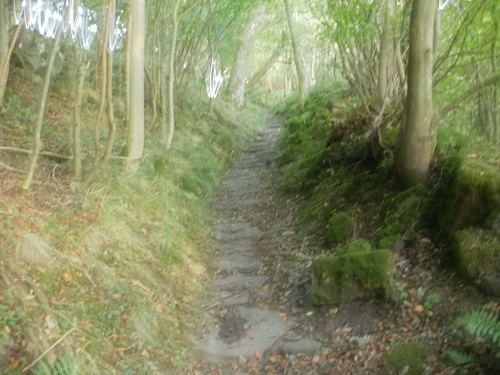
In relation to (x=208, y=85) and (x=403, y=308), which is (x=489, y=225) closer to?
(x=403, y=308)

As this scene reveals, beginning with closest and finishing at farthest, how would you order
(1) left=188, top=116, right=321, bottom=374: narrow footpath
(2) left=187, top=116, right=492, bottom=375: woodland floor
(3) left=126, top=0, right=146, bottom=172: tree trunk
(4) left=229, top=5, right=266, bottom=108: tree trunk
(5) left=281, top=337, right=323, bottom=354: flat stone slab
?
(2) left=187, top=116, right=492, bottom=375: woodland floor < (5) left=281, top=337, right=323, bottom=354: flat stone slab < (1) left=188, top=116, right=321, bottom=374: narrow footpath < (3) left=126, top=0, right=146, bottom=172: tree trunk < (4) left=229, top=5, right=266, bottom=108: tree trunk

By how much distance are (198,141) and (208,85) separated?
3.48 m

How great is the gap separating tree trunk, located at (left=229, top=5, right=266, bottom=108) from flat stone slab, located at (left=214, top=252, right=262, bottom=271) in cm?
1258

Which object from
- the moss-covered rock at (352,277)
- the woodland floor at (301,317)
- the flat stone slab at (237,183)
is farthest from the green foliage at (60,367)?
the flat stone slab at (237,183)

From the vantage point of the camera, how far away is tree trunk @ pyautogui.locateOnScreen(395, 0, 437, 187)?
622 cm

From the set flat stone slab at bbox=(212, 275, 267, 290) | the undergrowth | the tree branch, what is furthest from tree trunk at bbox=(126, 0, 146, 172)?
→ the tree branch

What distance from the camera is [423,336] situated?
15.9 feet

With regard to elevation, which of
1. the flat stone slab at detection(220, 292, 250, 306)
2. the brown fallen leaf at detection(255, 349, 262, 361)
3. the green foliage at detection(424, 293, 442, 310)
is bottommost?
the brown fallen leaf at detection(255, 349, 262, 361)

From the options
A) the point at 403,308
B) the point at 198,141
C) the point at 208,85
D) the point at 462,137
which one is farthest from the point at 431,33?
the point at 208,85

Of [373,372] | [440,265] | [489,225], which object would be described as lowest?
[373,372]

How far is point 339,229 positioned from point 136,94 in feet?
13.5

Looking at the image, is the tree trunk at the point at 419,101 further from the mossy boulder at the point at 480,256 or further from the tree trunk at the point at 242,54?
the tree trunk at the point at 242,54

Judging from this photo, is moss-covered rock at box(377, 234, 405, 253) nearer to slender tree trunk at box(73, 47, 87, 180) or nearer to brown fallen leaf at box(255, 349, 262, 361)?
brown fallen leaf at box(255, 349, 262, 361)

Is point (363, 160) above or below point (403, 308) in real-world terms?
above
